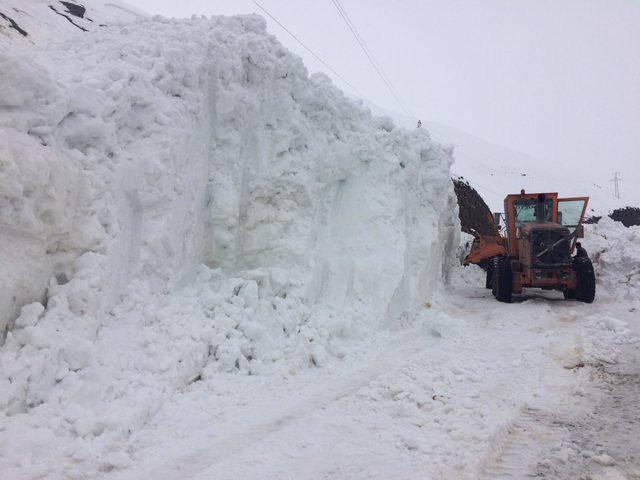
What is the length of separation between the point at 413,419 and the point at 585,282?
8.01m

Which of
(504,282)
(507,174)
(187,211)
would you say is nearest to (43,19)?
(187,211)

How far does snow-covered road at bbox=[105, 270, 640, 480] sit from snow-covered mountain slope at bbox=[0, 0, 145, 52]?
1104cm

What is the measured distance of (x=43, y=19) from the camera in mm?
18672

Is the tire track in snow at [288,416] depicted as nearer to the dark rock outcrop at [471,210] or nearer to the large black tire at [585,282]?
the large black tire at [585,282]

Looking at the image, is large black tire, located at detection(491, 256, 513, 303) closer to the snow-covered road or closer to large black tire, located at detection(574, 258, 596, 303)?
large black tire, located at detection(574, 258, 596, 303)

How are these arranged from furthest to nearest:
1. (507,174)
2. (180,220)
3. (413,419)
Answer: (507,174)
(180,220)
(413,419)

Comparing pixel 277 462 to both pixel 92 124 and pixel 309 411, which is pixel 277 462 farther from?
pixel 92 124

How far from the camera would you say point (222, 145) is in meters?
6.33

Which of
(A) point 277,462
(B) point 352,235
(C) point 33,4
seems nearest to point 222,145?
(B) point 352,235

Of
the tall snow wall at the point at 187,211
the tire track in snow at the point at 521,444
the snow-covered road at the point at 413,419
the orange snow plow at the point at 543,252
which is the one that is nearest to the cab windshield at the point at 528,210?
the orange snow plow at the point at 543,252

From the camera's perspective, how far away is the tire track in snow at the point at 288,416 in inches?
120

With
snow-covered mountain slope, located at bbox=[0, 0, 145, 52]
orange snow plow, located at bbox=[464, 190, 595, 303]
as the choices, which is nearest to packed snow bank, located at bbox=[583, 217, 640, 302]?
orange snow plow, located at bbox=[464, 190, 595, 303]

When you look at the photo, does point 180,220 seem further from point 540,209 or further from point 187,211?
point 540,209

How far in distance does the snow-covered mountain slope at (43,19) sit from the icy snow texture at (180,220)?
740 cm
